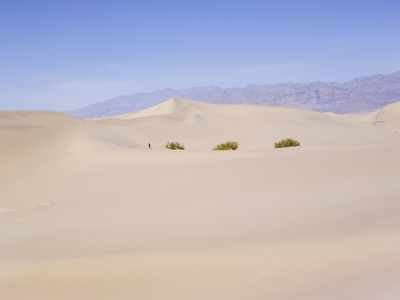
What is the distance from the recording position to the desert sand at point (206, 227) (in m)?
5.30

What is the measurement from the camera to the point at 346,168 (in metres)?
12.0

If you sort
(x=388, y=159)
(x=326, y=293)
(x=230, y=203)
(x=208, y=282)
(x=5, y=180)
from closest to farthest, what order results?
(x=326, y=293)
(x=208, y=282)
(x=230, y=203)
(x=388, y=159)
(x=5, y=180)

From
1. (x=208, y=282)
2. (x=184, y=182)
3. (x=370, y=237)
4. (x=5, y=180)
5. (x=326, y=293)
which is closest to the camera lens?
(x=326, y=293)

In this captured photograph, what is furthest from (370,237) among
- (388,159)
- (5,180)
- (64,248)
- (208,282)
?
(5,180)

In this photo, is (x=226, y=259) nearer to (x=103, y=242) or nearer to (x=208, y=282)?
(x=208, y=282)

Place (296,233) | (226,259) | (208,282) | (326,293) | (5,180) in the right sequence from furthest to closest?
(5,180) → (296,233) → (226,259) → (208,282) → (326,293)

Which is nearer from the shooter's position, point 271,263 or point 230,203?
point 271,263

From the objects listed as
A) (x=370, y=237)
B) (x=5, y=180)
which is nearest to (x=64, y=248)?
(x=370, y=237)

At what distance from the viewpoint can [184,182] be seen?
11.8 metres

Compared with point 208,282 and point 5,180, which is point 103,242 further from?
point 5,180

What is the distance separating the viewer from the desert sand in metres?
5.30

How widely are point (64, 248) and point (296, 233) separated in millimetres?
3938

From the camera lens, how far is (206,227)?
7543 mm

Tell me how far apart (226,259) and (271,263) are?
667mm
